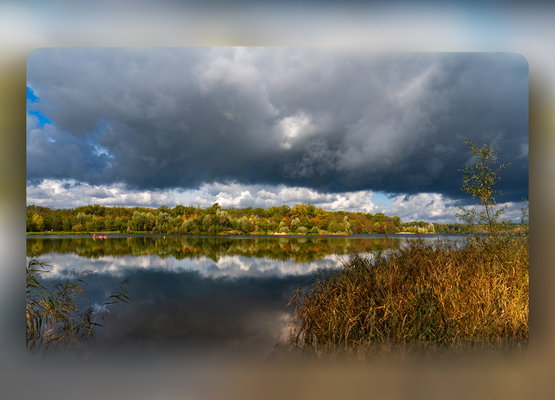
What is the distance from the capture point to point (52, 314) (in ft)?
9.38

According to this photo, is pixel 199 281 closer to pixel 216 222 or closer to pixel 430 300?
pixel 216 222

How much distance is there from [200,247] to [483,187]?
7.32 metres

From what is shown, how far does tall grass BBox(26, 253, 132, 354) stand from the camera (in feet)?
8.72

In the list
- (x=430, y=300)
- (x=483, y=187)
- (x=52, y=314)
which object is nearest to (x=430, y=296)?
(x=430, y=300)

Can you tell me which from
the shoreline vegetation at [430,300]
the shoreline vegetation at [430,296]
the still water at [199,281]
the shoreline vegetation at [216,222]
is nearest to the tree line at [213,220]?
the shoreline vegetation at [216,222]

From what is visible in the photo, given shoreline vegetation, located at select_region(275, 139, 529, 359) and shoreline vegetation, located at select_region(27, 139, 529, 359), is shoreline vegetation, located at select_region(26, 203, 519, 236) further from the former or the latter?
shoreline vegetation, located at select_region(275, 139, 529, 359)

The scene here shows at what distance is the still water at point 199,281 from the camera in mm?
3199

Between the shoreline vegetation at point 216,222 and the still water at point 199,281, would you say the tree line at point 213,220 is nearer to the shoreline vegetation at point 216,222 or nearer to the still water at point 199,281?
the shoreline vegetation at point 216,222

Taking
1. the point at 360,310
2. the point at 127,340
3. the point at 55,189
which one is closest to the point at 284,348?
the point at 360,310

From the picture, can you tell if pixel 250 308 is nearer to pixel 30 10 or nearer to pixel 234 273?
pixel 234 273

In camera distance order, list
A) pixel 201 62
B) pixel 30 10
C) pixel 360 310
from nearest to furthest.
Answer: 1. pixel 30 10
2. pixel 360 310
3. pixel 201 62

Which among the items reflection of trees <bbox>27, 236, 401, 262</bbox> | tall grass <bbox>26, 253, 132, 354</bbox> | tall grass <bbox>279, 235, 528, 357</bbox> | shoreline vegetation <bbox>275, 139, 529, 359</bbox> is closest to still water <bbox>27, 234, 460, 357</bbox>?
reflection of trees <bbox>27, 236, 401, 262</bbox>

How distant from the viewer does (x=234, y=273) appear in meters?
5.52

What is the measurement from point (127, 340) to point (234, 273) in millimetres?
2520
